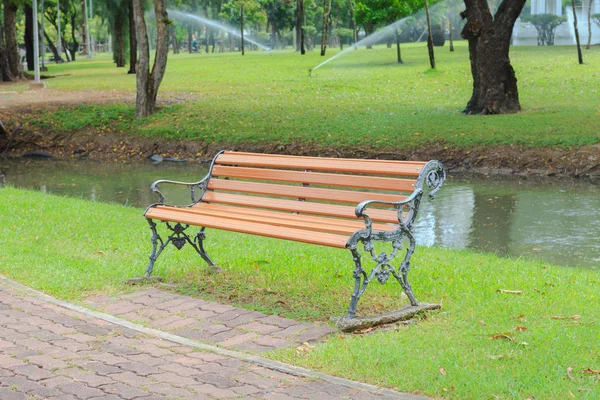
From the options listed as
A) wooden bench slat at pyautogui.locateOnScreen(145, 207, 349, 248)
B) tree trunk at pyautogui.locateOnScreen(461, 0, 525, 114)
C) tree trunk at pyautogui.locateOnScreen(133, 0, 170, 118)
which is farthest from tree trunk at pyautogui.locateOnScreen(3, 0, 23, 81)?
wooden bench slat at pyautogui.locateOnScreen(145, 207, 349, 248)

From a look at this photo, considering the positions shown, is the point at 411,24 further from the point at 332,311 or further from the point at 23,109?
the point at 332,311

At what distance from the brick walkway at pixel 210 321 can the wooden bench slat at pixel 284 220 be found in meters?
0.68

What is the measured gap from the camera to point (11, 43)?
37.1m

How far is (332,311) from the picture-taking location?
20.1 ft

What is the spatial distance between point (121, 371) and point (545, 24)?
4373 cm

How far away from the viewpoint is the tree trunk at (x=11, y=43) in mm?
37031

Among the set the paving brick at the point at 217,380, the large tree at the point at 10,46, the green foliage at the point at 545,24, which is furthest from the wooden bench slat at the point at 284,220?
the green foliage at the point at 545,24

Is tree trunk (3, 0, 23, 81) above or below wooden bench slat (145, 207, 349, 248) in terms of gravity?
above

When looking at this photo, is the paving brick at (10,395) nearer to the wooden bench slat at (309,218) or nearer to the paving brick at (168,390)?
the paving brick at (168,390)

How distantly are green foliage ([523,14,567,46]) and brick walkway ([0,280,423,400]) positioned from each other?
42704mm

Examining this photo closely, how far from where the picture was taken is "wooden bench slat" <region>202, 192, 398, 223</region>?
6.20 m

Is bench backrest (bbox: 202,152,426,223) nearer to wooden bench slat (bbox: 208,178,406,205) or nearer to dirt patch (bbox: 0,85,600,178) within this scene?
wooden bench slat (bbox: 208,178,406,205)

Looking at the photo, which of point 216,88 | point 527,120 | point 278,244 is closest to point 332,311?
point 278,244

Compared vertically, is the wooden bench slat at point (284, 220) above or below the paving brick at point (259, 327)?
above
